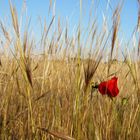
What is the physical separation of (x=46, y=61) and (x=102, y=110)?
1.18 ft

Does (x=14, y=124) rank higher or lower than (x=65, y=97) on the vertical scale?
lower

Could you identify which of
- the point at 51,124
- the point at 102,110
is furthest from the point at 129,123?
the point at 51,124

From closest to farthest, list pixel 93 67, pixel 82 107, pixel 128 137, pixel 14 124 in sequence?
pixel 93 67, pixel 82 107, pixel 128 137, pixel 14 124

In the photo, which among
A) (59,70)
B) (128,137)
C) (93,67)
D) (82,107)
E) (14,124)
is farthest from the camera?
(59,70)

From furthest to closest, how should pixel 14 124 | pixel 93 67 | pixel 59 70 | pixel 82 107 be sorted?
pixel 59 70, pixel 14 124, pixel 82 107, pixel 93 67

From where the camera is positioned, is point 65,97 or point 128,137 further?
point 65,97

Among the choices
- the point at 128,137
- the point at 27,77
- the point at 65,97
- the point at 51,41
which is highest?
the point at 51,41

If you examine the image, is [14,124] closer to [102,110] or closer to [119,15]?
[102,110]

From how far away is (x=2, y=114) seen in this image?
4.33 feet

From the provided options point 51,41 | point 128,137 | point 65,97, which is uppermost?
point 51,41

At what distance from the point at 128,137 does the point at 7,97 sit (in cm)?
53

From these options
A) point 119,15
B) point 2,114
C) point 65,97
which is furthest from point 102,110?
point 119,15

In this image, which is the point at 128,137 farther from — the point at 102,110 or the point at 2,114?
the point at 2,114

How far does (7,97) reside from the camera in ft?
4.21
